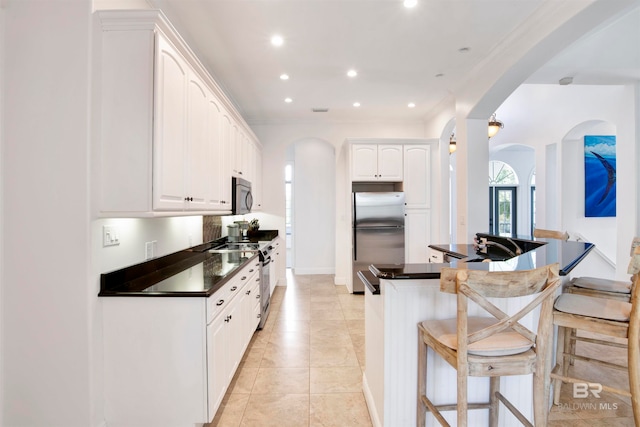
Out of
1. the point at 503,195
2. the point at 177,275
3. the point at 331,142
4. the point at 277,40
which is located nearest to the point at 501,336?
the point at 177,275

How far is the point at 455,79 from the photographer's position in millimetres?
3770

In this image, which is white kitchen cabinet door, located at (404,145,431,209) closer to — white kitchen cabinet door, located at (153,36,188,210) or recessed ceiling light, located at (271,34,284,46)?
recessed ceiling light, located at (271,34,284,46)

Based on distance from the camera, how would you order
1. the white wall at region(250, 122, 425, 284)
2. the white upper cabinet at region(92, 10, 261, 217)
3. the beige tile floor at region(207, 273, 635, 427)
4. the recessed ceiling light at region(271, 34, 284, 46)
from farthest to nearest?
the white wall at region(250, 122, 425, 284), the recessed ceiling light at region(271, 34, 284, 46), the beige tile floor at region(207, 273, 635, 427), the white upper cabinet at region(92, 10, 261, 217)

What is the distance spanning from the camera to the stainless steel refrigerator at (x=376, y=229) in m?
4.82

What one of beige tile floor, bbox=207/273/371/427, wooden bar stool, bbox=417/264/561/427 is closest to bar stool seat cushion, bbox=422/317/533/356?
wooden bar stool, bbox=417/264/561/427

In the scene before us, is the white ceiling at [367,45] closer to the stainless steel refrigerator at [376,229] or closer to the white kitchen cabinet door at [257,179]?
the white kitchen cabinet door at [257,179]

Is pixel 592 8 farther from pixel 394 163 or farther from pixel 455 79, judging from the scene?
pixel 394 163

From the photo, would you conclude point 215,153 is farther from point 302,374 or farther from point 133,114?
point 302,374

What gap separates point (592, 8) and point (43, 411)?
13.6 ft

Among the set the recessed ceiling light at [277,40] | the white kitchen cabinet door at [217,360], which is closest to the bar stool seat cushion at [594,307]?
the white kitchen cabinet door at [217,360]

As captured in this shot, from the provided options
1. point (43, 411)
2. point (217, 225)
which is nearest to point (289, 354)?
point (43, 411)

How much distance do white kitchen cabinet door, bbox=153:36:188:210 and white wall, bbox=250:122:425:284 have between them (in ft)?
10.9

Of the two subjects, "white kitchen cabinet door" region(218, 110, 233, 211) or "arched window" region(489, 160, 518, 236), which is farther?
"arched window" region(489, 160, 518, 236)

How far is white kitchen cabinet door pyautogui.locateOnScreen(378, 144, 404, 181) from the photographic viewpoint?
501 cm
